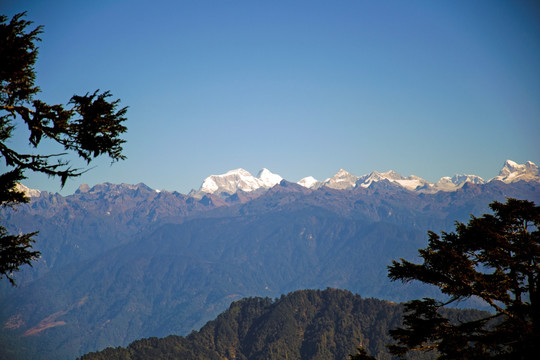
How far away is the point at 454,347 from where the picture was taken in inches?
629

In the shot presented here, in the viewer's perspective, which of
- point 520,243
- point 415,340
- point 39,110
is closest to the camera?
point 39,110

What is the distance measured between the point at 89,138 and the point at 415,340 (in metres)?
14.0

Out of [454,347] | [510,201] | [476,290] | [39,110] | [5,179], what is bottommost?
[454,347]

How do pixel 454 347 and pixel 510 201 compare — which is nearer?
pixel 454 347

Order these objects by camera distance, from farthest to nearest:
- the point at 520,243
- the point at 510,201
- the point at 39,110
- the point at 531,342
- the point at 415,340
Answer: the point at 510,201 < the point at 520,243 < the point at 415,340 < the point at 39,110 < the point at 531,342

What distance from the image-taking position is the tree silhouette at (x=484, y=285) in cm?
1607

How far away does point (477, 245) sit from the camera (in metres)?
18.9

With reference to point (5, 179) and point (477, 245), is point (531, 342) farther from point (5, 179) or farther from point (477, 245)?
point (5, 179)

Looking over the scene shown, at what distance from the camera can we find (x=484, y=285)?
17234mm

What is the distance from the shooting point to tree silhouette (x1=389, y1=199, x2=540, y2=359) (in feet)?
52.7

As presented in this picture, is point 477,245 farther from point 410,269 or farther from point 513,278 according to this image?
point 410,269

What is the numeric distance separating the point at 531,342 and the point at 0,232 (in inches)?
802

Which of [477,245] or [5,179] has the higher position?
[5,179]

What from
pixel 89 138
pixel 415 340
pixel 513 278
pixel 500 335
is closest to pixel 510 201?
pixel 513 278
